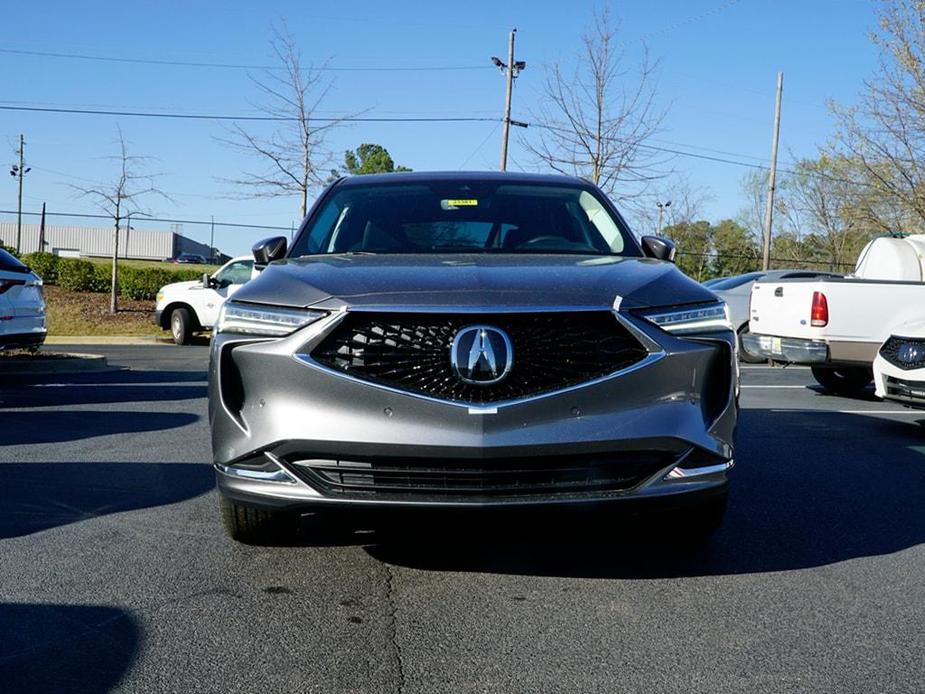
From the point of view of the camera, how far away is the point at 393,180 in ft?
18.9

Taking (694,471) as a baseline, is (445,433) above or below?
above

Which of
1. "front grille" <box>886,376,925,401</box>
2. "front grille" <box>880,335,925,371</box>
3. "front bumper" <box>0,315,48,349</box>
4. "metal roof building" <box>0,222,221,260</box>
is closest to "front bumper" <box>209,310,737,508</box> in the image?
"front grille" <box>886,376,925,401</box>

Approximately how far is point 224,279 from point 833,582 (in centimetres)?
1483

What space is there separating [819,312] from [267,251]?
6818 millimetres

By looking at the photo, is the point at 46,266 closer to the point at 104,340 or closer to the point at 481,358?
the point at 104,340

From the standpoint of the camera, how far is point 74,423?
8188 millimetres

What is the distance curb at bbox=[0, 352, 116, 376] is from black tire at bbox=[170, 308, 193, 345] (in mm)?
5804

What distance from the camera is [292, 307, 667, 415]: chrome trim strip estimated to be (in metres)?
3.59

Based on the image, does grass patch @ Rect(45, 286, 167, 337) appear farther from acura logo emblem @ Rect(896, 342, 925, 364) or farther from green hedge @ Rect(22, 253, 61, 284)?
acura logo emblem @ Rect(896, 342, 925, 364)

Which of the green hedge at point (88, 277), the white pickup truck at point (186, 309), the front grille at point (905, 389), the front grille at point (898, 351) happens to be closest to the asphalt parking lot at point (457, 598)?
the front grille at point (905, 389)

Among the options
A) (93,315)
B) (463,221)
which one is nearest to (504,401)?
(463,221)

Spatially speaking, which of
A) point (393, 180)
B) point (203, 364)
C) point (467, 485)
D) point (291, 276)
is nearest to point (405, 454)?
point (467, 485)

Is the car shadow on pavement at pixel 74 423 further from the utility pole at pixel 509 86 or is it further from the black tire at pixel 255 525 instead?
the utility pole at pixel 509 86

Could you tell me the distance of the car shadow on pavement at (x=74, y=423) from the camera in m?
7.43
